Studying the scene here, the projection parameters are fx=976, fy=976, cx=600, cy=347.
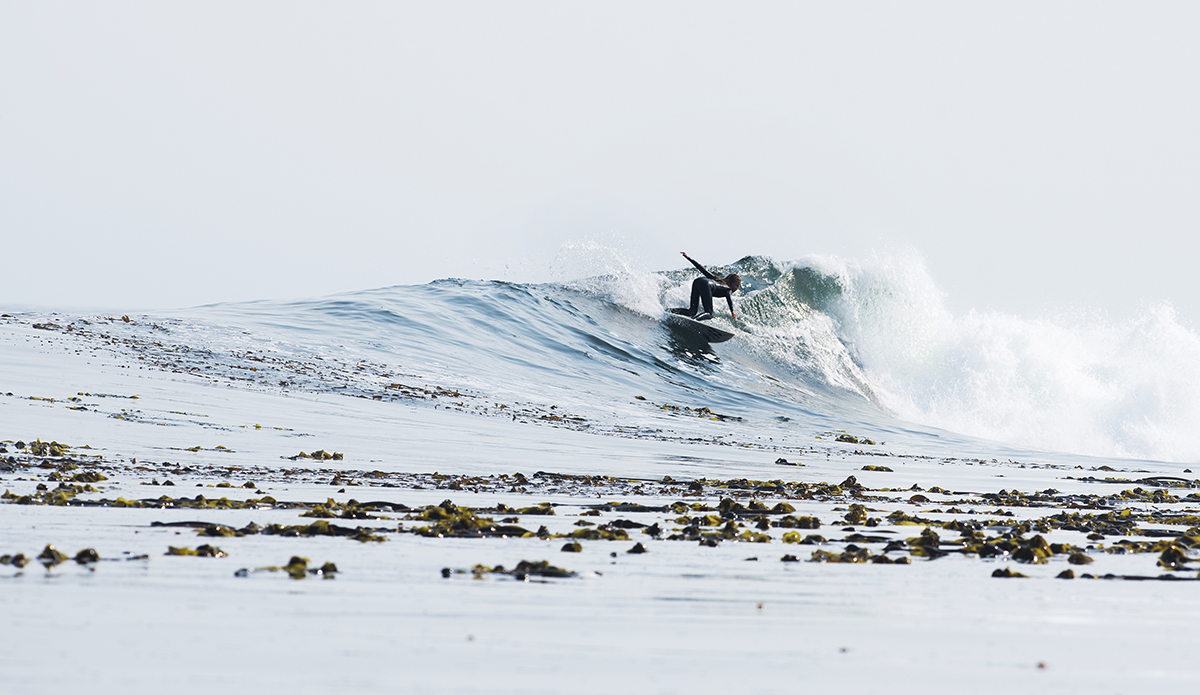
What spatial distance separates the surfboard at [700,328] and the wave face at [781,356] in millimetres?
309

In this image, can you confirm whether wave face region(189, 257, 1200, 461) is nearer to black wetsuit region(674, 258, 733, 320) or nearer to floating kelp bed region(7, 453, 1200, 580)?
black wetsuit region(674, 258, 733, 320)

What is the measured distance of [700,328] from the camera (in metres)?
24.7

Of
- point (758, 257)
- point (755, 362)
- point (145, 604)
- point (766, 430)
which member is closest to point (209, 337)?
point (766, 430)

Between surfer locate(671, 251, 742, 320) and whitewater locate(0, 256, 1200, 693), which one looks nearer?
whitewater locate(0, 256, 1200, 693)

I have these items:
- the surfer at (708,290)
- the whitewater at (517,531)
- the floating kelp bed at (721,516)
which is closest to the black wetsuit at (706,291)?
the surfer at (708,290)

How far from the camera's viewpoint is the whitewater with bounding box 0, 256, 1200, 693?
2.95 metres

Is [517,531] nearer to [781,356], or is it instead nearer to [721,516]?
[721,516]

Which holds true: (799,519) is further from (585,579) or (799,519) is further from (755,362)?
(755,362)

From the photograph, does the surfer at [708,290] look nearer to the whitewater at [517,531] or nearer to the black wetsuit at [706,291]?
the black wetsuit at [706,291]

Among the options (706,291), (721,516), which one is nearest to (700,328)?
(706,291)

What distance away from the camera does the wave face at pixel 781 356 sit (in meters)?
19.1

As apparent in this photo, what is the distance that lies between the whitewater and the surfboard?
4462 millimetres

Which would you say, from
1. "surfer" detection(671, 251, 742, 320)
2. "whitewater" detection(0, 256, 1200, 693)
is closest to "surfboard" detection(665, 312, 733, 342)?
"surfer" detection(671, 251, 742, 320)

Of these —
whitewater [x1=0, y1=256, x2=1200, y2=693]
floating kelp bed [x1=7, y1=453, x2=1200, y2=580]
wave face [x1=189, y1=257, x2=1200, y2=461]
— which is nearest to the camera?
whitewater [x1=0, y1=256, x2=1200, y2=693]
